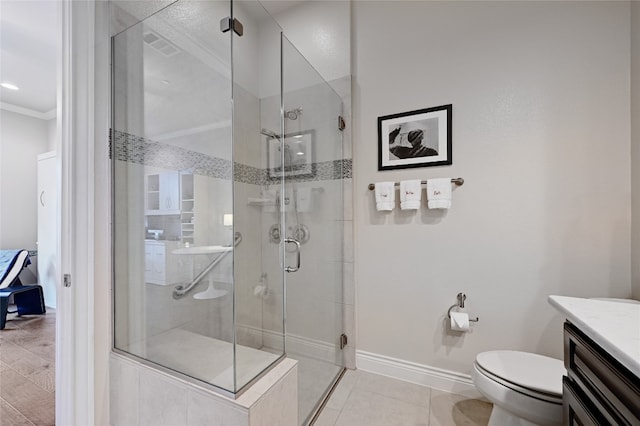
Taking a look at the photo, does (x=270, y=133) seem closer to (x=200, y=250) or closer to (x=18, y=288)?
(x=200, y=250)

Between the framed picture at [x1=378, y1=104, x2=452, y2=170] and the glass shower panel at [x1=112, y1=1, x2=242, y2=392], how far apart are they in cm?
113

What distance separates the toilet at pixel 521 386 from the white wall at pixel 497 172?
37 centimetres

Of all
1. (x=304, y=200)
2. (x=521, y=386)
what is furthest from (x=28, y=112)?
(x=521, y=386)

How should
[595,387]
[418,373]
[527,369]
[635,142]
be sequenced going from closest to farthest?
[595,387] < [527,369] < [635,142] < [418,373]

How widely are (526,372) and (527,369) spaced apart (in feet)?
0.12

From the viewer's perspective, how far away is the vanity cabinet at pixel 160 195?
153 centimetres

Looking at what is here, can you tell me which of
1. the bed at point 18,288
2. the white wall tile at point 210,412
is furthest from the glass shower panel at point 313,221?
the bed at point 18,288

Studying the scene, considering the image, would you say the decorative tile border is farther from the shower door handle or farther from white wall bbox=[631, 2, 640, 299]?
white wall bbox=[631, 2, 640, 299]

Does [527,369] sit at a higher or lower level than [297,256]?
lower

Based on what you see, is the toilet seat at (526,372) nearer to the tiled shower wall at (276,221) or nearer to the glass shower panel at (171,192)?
the tiled shower wall at (276,221)

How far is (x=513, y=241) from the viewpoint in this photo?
5.73 feet

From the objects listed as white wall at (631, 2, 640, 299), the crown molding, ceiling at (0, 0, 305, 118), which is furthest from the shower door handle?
the crown molding

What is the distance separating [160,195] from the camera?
1.53 metres

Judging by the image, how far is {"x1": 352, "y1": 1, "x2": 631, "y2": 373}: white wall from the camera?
5.16 ft
